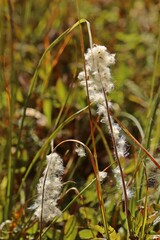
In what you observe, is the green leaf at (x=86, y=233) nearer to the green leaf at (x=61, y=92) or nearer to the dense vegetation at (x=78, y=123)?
the dense vegetation at (x=78, y=123)

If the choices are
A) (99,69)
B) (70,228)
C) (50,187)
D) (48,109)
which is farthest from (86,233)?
(48,109)

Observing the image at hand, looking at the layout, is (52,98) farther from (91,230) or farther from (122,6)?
(122,6)

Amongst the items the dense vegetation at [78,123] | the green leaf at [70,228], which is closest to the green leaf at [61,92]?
the dense vegetation at [78,123]

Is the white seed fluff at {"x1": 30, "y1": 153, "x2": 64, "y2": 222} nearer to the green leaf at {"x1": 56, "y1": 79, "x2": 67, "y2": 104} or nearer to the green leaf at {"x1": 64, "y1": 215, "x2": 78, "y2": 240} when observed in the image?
the green leaf at {"x1": 64, "y1": 215, "x2": 78, "y2": 240}

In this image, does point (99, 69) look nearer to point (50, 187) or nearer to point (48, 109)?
point (50, 187)

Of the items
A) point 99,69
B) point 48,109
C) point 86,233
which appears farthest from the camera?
point 48,109

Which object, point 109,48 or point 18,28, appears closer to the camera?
point 109,48

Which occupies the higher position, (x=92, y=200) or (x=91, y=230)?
(x=92, y=200)

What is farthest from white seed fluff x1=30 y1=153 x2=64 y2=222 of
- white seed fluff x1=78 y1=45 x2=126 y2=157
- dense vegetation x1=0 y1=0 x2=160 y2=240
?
white seed fluff x1=78 y1=45 x2=126 y2=157

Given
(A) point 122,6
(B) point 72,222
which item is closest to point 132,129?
(B) point 72,222
